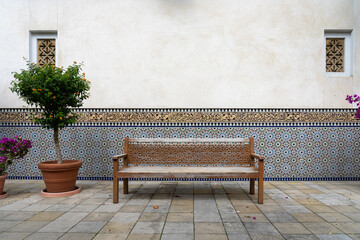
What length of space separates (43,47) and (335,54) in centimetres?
646

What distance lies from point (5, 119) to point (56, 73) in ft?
7.62

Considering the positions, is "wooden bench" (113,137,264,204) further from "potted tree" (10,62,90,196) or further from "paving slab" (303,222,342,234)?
"paving slab" (303,222,342,234)

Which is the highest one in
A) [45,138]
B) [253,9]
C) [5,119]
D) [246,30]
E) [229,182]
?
[253,9]

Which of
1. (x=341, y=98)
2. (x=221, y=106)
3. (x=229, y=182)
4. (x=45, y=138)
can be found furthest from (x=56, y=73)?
(x=341, y=98)

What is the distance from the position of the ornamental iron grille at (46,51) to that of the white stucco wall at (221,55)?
93 centimetres

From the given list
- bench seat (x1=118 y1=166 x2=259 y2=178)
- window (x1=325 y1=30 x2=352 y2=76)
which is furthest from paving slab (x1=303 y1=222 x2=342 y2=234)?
window (x1=325 y1=30 x2=352 y2=76)

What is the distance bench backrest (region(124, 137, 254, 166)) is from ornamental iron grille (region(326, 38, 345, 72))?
2.83 m

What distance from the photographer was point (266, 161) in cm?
512

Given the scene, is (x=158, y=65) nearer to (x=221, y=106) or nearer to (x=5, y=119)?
(x=221, y=106)

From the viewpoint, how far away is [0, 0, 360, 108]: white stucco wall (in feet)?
17.0

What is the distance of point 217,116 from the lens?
513 centimetres

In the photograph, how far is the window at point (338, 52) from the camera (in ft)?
17.3

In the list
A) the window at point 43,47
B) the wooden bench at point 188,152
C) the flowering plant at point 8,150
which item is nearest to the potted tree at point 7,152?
A: the flowering plant at point 8,150

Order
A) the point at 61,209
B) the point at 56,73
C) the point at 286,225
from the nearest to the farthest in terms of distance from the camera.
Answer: the point at 286,225 < the point at 61,209 < the point at 56,73
